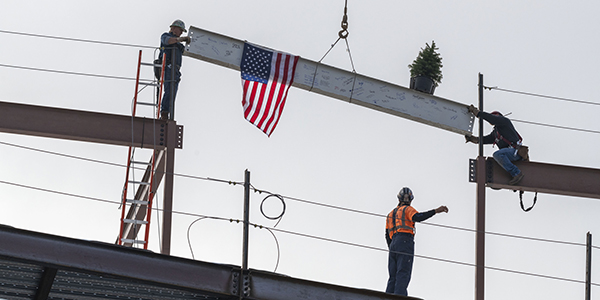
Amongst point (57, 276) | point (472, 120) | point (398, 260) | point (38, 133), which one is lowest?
point (57, 276)

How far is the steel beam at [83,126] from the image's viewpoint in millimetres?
12141

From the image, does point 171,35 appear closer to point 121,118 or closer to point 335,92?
point 121,118

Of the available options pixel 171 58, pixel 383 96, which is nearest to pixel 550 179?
pixel 383 96

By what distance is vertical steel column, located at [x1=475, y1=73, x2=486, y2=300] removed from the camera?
40.9 feet

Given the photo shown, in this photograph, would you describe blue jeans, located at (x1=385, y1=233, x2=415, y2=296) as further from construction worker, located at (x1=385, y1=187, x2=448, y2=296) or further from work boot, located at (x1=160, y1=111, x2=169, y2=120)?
work boot, located at (x1=160, y1=111, x2=169, y2=120)

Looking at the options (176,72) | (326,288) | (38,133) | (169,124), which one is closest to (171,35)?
(176,72)

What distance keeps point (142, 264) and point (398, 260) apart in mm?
3993

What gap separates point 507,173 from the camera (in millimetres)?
13711

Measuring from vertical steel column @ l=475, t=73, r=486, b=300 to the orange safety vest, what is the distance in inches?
63.3

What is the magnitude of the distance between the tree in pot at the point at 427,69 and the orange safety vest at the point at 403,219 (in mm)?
3955

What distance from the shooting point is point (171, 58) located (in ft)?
43.3

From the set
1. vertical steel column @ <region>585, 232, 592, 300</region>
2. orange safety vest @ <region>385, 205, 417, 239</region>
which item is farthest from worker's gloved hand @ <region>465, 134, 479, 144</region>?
vertical steel column @ <region>585, 232, 592, 300</region>

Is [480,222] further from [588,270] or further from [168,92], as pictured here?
[168,92]

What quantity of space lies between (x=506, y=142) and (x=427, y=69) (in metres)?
1.83
